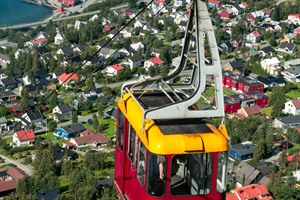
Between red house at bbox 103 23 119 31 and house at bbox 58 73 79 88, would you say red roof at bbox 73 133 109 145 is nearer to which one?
house at bbox 58 73 79 88

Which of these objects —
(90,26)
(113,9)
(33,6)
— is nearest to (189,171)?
(90,26)

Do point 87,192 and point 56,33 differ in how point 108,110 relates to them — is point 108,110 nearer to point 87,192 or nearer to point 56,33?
point 87,192

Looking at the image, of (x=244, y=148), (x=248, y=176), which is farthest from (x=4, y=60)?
(x=248, y=176)

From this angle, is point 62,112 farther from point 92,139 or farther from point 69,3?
point 69,3

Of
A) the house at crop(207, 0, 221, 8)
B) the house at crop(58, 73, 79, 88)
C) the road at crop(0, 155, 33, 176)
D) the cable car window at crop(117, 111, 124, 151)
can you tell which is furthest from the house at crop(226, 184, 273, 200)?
the house at crop(207, 0, 221, 8)

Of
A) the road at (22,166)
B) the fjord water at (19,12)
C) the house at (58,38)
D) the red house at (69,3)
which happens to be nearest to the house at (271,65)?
the house at (58,38)

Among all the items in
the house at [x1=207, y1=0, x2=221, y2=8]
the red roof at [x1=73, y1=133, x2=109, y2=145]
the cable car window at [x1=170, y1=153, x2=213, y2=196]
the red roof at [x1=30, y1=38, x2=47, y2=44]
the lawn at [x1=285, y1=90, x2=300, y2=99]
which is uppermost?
the cable car window at [x1=170, y1=153, x2=213, y2=196]
